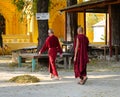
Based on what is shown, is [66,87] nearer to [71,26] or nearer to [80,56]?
[80,56]

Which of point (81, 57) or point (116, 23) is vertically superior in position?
point (116, 23)

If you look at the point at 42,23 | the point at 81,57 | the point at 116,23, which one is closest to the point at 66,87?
the point at 81,57

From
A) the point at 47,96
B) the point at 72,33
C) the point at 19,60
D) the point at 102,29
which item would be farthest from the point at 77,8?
the point at 102,29

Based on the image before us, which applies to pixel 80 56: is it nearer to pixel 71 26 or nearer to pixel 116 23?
pixel 116 23

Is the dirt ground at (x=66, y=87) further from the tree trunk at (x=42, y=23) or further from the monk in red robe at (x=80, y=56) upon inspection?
the tree trunk at (x=42, y=23)

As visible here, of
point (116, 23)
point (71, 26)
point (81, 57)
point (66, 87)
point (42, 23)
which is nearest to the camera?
point (66, 87)

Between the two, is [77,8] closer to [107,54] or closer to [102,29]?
[107,54]

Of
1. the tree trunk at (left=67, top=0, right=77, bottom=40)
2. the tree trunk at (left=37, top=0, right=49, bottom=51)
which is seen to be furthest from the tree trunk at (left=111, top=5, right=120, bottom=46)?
the tree trunk at (left=37, top=0, right=49, bottom=51)

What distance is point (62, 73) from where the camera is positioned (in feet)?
54.8

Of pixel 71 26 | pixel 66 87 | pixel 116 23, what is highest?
pixel 116 23

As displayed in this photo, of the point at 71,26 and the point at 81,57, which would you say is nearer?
the point at 81,57

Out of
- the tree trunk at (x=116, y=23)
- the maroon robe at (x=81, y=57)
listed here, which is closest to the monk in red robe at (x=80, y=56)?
the maroon robe at (x=81, y=57)

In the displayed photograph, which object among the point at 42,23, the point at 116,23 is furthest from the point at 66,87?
the point at 116,23

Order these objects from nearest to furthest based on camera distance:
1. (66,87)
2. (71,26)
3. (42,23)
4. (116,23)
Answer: (66,87)
(42,23)
(116,23)
(71,26)
